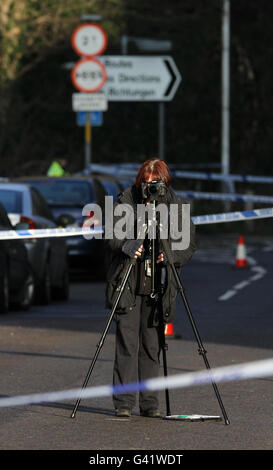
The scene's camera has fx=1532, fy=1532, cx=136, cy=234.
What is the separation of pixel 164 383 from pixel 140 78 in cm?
2290

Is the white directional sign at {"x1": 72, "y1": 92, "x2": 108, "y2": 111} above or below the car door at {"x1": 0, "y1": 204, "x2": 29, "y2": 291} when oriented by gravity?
above

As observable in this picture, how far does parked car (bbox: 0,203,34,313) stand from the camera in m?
15.9

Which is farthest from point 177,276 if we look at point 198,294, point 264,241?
point 264,241

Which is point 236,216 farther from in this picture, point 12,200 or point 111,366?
point 111,366

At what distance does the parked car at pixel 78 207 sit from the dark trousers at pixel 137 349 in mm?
11471

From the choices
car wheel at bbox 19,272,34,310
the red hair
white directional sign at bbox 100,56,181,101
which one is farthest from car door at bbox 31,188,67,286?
white directional sign at bbox 100,56,181,101

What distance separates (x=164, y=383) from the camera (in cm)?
994

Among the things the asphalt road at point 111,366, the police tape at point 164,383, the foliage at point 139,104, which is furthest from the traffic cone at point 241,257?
the foliage at point 139,104

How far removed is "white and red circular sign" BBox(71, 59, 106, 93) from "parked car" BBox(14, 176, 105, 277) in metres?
5.26

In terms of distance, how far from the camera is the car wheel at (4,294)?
15928 millimetres

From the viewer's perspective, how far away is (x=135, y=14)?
39562 millimetres

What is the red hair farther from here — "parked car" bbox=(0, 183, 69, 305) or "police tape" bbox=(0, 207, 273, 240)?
"parked car" bbox=(0, 183, 69, 305)

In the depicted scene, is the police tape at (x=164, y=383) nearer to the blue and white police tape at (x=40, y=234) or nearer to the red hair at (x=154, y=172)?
the red hair at (x=154, y=172)

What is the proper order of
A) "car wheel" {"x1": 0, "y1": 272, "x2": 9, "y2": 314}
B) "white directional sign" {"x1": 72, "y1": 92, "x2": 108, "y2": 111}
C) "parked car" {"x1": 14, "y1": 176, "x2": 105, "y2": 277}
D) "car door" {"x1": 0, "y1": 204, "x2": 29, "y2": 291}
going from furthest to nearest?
"white directional sign" {"x1": 72, "y1": 92, "x2": 108, "y2": 111} < "parked car" {"x1": 14, "y1": 176, "x2": 105, "y2": 277} < "car door" {"x1": 0, "y1": 204, "x2": 29, "y2": 291} < "car wheel" {"x1": 0, "y1": 272, "x2": 9, "y2": 314}
